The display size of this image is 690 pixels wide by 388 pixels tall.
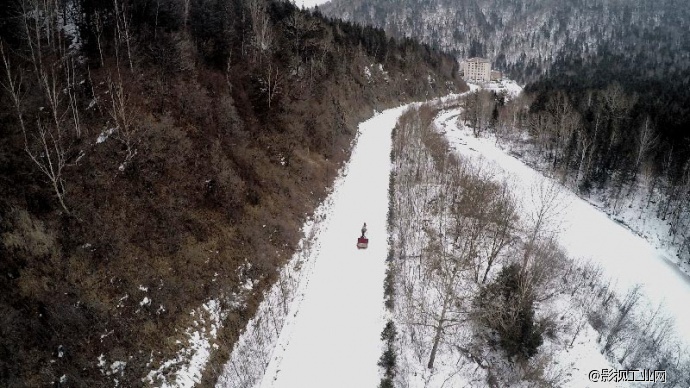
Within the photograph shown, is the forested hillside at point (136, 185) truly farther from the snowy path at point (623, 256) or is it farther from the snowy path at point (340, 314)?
the snowy path at point (623, 256)

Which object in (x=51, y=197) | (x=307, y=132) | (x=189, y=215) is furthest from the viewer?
(x=307, y=132)

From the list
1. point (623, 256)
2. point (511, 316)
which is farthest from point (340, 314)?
point (623, 256)

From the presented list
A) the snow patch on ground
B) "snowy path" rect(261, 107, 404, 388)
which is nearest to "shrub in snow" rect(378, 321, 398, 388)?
"snowy path" rect(261, 107, 404, 388)

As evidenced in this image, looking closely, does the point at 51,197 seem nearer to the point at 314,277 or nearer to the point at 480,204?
the point at 314,277

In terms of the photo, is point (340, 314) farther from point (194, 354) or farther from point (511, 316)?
point (511, 316)

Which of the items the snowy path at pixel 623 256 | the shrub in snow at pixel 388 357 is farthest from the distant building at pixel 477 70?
the shrub in snow at pixel 388 357

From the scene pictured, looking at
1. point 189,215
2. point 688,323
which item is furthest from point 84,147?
point 688,323
